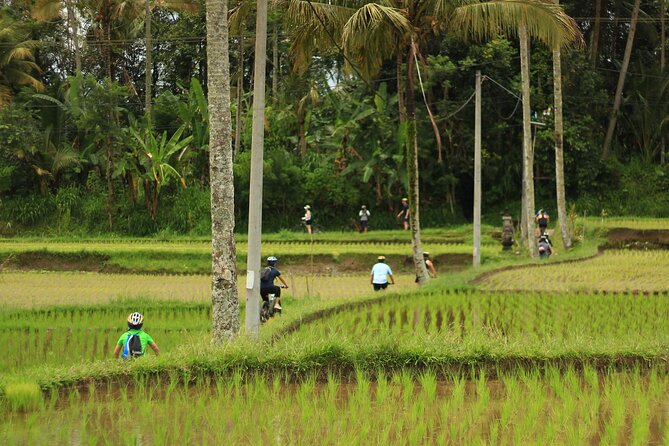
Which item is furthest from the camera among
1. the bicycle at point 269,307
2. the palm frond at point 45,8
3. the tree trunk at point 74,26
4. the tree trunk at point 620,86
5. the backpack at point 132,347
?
the tree trunk at point 620,86

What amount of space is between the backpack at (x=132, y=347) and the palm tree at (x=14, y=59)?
2660cm

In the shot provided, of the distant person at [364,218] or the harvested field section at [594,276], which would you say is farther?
the distant person at [364,218]

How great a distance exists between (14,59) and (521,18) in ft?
79.5

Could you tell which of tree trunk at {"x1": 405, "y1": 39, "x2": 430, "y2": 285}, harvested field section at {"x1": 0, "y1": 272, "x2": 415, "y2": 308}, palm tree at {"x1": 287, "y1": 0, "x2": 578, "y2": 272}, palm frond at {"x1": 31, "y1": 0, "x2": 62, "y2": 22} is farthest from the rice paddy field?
palm frond at {"x1": 31, "y1": 0, "x2": 62, "y2": 22}

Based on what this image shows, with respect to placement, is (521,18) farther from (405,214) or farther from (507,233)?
(405,214)

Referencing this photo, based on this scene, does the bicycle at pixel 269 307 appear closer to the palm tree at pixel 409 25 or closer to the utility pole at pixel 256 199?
the utility pole at pixel 256 199

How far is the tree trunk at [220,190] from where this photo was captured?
1102cm

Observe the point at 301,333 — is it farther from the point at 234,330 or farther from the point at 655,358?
the point at 655,358

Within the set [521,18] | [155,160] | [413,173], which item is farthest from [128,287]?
[521,18]

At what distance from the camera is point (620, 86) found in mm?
34844

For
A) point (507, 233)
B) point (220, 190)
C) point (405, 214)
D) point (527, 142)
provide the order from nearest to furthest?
point (220, 190), point (527, 142), point (507, 233), point (405, 214)

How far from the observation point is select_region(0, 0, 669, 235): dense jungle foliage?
31188mm

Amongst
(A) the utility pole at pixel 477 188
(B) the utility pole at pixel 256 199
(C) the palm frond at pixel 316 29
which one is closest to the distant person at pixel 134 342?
(B) the utility pole at pixel 256 199

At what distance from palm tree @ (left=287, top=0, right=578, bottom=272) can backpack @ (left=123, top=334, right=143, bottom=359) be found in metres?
7.88
